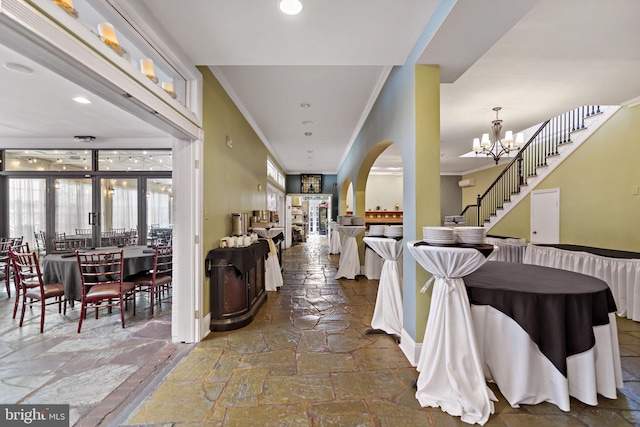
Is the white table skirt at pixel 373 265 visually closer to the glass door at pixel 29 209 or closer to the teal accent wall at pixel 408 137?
the teal accent wall at pixel 408 137

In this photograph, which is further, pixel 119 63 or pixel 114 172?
pixel 114 172

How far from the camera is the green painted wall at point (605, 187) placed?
4289 mm

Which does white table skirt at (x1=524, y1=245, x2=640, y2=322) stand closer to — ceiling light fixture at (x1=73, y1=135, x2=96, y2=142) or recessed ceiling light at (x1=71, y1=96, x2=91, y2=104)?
recessed ceiling light at (x1=71, y1=96, x2=91, y2=104)

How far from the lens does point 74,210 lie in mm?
6293

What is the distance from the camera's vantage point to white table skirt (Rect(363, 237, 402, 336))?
308 cm

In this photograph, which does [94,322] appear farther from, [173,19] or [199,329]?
[173,19]

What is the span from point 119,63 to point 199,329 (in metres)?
2.52

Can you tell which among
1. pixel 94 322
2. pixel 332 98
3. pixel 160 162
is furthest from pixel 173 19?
pixel 160 162

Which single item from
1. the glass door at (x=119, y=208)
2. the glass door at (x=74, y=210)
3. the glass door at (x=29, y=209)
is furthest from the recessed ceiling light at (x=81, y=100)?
the glass door at (x=29, y=209)

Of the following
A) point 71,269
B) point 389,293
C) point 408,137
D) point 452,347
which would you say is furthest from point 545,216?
point 71,269

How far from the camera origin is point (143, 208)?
6.42m

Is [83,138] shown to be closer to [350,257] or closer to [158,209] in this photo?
[158,209]

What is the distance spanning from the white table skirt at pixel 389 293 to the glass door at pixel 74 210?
6704 mm

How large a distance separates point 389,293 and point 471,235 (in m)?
1.38
